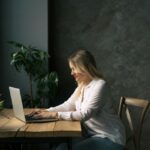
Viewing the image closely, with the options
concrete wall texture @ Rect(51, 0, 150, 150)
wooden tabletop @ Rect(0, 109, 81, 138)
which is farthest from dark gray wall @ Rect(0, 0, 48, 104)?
wooden tabletop @ Rect(0, 109, 81, 138)

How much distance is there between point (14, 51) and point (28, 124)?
1.74m

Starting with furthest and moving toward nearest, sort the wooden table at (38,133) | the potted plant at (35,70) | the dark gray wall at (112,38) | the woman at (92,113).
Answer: the dark gray wall at (112,38) → the potted plant at (35,70) → the woman at (92,113) → the wooden table at (38,133)

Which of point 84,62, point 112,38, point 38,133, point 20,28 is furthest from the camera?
point 112,38

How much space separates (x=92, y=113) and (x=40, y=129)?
0.52 m

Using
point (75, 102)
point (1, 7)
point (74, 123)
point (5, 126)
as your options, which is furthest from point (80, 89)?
point (1, 7)

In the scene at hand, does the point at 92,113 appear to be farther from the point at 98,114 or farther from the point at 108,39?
the point at 108,39

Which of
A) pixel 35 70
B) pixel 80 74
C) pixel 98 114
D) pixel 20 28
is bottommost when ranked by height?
pixel 98 114

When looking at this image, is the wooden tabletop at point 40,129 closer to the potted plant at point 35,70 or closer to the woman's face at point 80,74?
the woman's face at point 80,74

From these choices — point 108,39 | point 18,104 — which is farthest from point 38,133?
point 108,39

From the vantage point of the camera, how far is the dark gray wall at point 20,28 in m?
4.09

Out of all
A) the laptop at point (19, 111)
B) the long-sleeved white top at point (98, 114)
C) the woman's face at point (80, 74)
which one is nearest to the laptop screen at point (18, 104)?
the laptop at point (19, 111)

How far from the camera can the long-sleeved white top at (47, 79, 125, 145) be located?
2.76 meters

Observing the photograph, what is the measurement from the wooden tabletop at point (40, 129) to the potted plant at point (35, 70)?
1285 mm

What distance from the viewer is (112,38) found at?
434 cm
